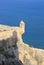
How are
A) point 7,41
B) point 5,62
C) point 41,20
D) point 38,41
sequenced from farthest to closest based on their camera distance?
point 41,20
point 38,41
point 7,41
point 5,62

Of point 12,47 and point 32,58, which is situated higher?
point 12,47

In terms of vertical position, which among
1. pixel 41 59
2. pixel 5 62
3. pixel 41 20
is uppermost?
pixel 5 62

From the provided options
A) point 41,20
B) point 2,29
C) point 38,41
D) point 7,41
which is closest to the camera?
point 7,41

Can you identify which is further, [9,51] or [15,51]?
[15,51]

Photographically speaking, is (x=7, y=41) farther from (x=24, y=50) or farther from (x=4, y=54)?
(x=24, y=50)

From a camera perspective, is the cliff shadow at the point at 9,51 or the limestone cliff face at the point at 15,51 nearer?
the cliff shadow at the point at 9,51

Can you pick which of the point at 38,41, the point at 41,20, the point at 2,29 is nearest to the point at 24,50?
the point at 2,29

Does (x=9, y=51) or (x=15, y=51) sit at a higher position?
(x=9, y=51)

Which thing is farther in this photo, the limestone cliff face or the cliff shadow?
the limestone cliff face
